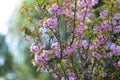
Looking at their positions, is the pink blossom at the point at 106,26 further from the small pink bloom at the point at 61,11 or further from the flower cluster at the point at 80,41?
the small pink bloom at the point at 61,11

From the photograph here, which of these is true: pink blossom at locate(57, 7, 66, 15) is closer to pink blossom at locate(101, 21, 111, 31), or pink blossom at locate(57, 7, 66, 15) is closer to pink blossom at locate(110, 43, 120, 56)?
pink blossom at locate(101, 21, 111, 31)

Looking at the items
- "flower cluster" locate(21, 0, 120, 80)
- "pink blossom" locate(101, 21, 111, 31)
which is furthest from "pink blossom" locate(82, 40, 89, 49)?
"pink blossom" locate(101, 21, 111, 31)

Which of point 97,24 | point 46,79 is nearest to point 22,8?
point 97,24

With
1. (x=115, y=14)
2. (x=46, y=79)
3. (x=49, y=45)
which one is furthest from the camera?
(x=46, y=79)

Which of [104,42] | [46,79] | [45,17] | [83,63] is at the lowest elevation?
[46,79]

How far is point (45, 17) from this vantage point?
3.28m

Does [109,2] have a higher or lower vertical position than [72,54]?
higher

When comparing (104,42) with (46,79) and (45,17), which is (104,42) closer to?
(45,17)

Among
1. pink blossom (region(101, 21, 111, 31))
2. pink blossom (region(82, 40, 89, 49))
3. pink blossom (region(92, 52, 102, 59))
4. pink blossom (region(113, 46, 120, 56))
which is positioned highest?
pink blossom (region(101, 21, 111, 31))

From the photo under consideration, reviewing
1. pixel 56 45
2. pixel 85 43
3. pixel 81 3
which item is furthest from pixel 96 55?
pixel 81 3

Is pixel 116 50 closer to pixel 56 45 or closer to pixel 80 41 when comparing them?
pixel 80 41

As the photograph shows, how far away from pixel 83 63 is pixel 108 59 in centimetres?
25

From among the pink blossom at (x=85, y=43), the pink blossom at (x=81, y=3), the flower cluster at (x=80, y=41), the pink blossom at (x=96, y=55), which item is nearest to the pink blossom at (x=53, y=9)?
the flower cluster at (x=80, y=41)

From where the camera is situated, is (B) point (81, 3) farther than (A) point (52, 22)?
Yes
